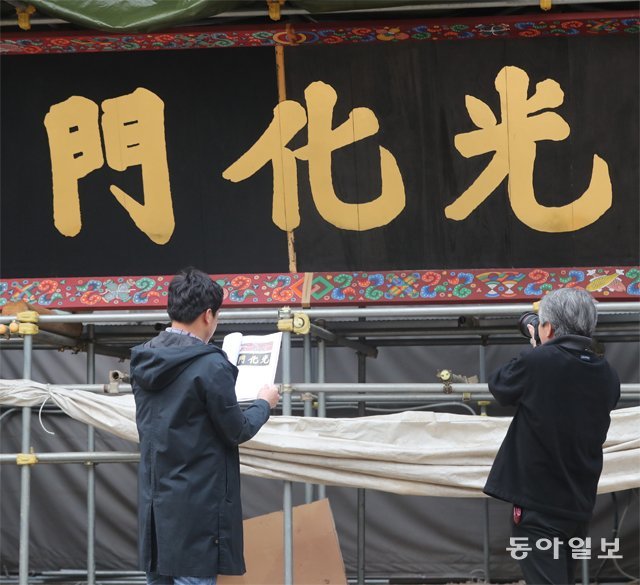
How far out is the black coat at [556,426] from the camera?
3955 mm

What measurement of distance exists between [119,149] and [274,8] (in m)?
1.38

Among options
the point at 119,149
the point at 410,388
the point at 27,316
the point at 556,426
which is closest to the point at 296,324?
the point at 410,388

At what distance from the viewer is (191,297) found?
4000mm

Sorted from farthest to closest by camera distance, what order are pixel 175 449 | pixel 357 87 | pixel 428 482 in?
pixel 357 87 < pixel 428 482 < pixel 175 449

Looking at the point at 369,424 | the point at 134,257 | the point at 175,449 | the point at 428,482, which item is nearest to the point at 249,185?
the point at 134,257

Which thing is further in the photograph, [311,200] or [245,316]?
[311,200]

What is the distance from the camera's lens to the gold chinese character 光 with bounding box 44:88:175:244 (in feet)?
21.4

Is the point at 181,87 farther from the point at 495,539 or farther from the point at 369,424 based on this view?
the point at 495,539

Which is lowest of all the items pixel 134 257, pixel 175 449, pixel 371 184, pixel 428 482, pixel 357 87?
pixel 428 482

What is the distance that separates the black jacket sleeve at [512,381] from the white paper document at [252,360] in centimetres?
133

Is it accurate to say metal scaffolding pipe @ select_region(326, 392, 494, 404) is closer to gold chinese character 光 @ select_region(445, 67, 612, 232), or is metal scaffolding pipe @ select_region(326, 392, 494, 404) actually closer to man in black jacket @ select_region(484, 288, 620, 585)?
gold chinese character 光 @ select_region(445, 67, 612, 232)

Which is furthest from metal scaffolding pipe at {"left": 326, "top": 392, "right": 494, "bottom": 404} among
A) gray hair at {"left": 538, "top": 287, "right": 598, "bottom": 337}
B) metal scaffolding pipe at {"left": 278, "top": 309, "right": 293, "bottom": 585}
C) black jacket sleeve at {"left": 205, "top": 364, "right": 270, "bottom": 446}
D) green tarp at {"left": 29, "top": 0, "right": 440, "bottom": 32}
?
black jacket sleeve at {"left": 205, "top": 364, "right": 270, "bottom": 446}

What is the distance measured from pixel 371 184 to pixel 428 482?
2.02 metres

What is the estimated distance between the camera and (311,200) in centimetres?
642
